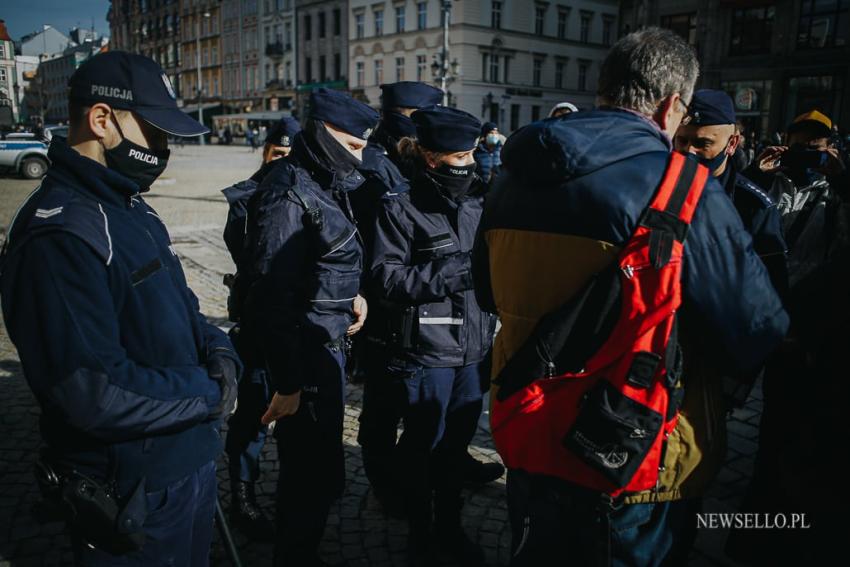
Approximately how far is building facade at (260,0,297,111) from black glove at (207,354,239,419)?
196 feet

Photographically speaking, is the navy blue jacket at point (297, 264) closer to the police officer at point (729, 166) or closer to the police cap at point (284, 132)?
the police officer at point (729, 166)

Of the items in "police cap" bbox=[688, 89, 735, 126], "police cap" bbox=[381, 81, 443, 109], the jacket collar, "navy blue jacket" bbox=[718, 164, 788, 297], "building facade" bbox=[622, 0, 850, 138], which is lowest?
"navy blue jacket" bbox=[718, 164, 788, 297]

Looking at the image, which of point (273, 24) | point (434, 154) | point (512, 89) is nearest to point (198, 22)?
point (273, 24)

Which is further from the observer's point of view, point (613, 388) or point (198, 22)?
point (198, 22)

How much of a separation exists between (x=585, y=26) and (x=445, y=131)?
53.0 metres

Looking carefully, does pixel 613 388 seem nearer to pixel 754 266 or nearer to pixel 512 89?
pixel 754 266

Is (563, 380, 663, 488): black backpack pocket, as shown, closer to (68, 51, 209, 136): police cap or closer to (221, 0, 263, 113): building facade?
(68, 51, 209, 136): police cap

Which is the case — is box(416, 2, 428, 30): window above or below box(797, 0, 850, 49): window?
above

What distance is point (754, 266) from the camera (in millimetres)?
1646

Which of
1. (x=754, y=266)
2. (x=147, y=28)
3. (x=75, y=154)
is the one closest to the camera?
(x=754, y=266)

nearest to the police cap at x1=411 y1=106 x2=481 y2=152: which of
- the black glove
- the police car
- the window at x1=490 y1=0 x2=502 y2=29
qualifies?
the black glove

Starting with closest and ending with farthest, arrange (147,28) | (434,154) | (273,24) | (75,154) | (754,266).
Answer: (754,266) < (75,154) < (434,154) < (273,24) < (147,28)

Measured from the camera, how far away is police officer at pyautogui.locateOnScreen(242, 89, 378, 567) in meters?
2.58

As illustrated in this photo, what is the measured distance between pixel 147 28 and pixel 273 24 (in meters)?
31.1
